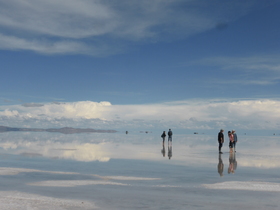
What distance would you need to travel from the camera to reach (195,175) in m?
16.2

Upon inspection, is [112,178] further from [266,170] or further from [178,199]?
[266,170]

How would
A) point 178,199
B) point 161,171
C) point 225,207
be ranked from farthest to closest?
1. point 161,171
2. point 178,199
3. point 225,207

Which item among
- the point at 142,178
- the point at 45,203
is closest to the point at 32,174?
the point at 142,178

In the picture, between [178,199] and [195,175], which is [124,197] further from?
[195,175]

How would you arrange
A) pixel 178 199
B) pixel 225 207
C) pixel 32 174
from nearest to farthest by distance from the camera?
pixel 225 207, pixel 178 199, pixel 32 174

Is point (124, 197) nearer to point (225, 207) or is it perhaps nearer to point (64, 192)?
point (64, 192)

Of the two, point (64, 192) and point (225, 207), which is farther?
point (64, 192)

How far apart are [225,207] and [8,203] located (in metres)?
6.63

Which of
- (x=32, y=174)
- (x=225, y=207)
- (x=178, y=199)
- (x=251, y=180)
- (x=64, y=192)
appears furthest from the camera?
(x=32, y=174)

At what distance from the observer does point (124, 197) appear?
1091 centimetres

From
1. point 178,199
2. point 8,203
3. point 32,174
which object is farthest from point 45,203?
point 32,174

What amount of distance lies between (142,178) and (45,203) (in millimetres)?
5976

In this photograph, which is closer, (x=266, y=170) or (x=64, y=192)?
(x=64, y=192)

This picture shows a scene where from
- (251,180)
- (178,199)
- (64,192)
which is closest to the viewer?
(178,199)
